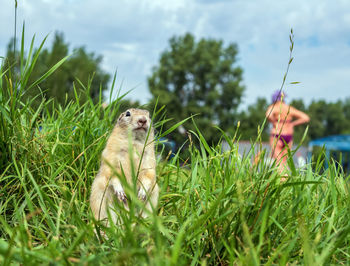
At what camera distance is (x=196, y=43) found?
4528 centimetres

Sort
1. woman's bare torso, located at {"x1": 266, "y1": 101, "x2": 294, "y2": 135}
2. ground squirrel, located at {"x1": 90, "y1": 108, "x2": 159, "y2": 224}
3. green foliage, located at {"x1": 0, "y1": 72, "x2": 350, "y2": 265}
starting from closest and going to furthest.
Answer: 1. green foliage, located at {"x1": 0, "y1": 72, "x2": 350, "y2": 265}
2. woman's bare torso, located at {"x1": 266, "y1": 101, "x2": 294, "y2": 135}
3. ground squirrel, located at {"x1": 90, "y1": 108, "x2": 159, "y2": 224}

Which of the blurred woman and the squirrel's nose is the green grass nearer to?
the blurred woman

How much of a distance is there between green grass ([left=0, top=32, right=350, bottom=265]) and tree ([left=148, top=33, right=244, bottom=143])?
36.8 metres

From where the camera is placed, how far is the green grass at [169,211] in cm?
137

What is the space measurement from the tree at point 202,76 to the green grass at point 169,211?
3684cm

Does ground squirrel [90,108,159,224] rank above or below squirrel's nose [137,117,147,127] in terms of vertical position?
below

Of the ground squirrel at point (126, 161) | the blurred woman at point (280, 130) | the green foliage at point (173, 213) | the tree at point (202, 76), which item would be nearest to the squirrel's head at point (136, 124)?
the ground squirrel at point (126, 161)

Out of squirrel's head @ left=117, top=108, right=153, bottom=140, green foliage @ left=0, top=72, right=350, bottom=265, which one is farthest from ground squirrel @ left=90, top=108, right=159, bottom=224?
green foliage @ left=0, top=72, right=350, bottom=265

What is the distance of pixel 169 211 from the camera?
7.69 ft

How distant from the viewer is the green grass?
137 cm

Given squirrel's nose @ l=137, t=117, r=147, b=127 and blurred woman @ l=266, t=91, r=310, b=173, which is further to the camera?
squirrel's nose @ l=137, t=117, r=147, b=127

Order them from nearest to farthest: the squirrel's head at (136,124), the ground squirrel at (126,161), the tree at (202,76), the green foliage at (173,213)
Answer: the green foliage at (173,213) < the ground squirrel at (126,161) < the squirrel's head at (136,124) < the tree at (202,76)

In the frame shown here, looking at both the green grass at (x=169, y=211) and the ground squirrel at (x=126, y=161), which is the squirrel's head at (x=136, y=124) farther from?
the green grass at (x=169, y=211)

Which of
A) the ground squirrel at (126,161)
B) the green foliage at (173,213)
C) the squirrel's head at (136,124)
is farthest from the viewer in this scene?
the squirrel's head at (136,124)
